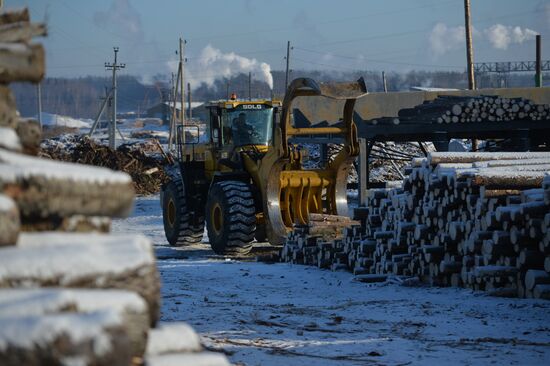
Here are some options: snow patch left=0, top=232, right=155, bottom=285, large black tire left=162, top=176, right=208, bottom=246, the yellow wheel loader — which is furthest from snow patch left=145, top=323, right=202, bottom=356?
large black tire left=162, top=176, right=208, bottom=246

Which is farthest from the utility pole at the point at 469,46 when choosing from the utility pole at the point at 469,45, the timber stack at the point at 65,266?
the timber stack at the point at 65,266

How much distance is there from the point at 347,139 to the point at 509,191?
597cm

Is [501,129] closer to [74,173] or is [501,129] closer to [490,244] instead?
[490,244]

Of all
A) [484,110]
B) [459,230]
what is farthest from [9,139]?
[484,110]

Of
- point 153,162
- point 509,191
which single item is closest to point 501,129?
point 509,191

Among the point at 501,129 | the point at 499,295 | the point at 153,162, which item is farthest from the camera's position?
the point at 153,162

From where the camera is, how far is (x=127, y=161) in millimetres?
39000

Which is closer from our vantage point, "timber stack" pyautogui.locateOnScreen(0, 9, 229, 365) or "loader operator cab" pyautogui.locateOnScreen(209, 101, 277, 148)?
"timber stack" pyautogui.locateOnScreen(0, 9, 229, 365)

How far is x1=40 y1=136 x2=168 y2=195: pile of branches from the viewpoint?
123ft

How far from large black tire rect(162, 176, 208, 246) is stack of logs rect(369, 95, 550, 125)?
7698 mm

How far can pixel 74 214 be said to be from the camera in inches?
141

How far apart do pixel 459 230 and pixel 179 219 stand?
29.2 ft

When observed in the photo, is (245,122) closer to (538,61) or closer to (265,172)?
(265,172)

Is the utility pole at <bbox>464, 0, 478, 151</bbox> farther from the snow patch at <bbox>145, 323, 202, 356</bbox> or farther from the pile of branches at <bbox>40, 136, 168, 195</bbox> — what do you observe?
the snow patch at <bbox>145, 323, 202, 356</bbox>
